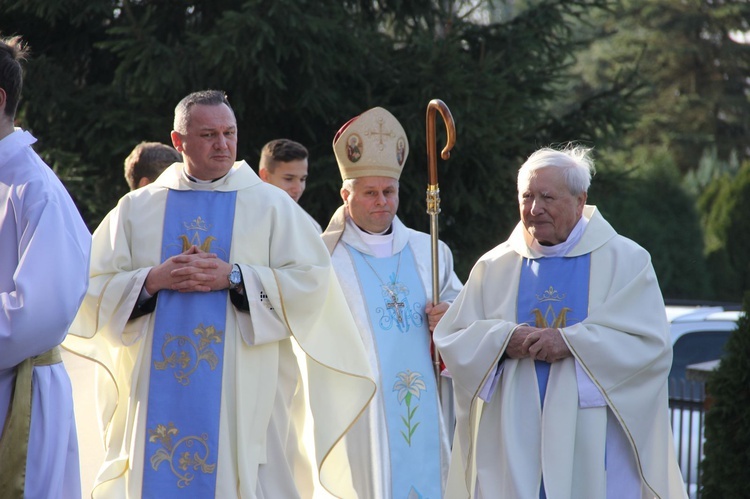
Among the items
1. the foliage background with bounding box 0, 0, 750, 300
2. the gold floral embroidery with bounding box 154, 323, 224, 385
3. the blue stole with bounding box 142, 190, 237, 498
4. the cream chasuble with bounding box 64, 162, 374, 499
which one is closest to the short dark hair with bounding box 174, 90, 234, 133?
the cream chasuble with bounding box 64, 162, 374, 499

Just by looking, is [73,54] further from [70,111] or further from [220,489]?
[220,489]

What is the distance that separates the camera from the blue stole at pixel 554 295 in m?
4.55

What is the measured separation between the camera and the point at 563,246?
461 cm

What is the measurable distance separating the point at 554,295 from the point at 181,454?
5.59 ft

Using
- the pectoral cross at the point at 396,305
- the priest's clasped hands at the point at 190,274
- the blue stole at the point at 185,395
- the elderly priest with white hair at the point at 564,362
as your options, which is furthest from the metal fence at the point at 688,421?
the priest's clasped hands at the point at 190,274

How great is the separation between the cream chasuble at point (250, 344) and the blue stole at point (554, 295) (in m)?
0.92

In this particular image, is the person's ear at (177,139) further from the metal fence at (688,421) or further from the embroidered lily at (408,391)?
the metal fence at (688,421)

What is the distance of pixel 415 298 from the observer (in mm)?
5922

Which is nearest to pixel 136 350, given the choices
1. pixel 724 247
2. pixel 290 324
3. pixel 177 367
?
pixel 177 367

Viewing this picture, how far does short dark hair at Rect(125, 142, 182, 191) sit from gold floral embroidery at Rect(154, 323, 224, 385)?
1392 mm

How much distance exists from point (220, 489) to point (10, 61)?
205cm

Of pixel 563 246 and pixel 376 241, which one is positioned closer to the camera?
pixel 563 246

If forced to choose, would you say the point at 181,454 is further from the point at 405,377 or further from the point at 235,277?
the point at 405,377

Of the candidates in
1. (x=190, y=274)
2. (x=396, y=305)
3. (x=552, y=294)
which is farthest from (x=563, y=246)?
(x=190, y=274)
